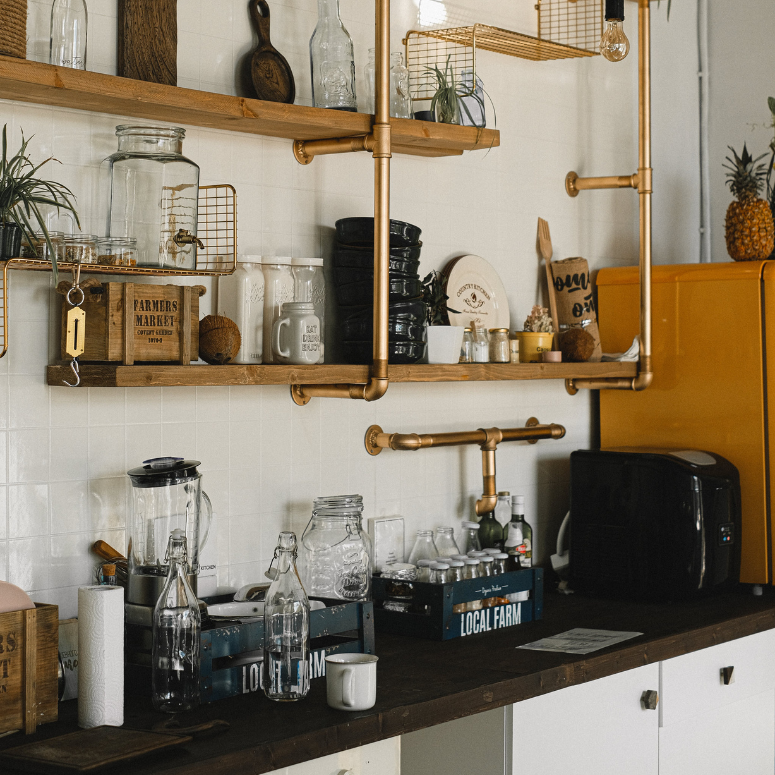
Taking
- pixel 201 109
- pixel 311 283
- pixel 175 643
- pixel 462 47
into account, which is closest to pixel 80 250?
pixel 201 109

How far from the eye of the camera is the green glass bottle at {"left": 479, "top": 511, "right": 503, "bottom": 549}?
2877 mm

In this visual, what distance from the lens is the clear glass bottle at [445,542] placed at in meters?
2.73

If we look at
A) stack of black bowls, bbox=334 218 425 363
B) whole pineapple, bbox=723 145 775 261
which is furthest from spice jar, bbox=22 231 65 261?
whole pineapple, bbox=723 145 775 261

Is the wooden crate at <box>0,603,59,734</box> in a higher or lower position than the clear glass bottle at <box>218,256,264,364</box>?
lower

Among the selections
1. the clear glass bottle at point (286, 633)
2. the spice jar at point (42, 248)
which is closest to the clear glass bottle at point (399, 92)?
the spice jar at point (42, 248)

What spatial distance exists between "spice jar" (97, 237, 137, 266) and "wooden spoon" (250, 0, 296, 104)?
1.68 feet

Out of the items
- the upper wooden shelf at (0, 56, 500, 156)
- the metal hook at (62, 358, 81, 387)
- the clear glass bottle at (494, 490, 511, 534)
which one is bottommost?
the clear glass bottle at (494, 490, 511, 534)

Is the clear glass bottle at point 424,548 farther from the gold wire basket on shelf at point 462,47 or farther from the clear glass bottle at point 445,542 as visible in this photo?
the gold wire basket on shelf at point 462,47

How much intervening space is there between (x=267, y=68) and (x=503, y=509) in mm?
1333

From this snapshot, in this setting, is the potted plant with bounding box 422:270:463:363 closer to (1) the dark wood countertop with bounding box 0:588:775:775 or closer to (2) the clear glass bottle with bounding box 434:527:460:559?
(2) the clear glass bottle with bounding box 434:527:460:559

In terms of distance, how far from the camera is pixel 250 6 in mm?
2402

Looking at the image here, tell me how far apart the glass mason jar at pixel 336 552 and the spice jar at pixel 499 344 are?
0.61m

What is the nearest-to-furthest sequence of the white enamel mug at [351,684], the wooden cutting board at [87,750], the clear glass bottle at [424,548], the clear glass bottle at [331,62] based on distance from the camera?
the wooden cutting board at [87,750]
the white enamel mug at [351,684]
the clear glass bottle at [331,62]
the clear glass bottle at [424,548]

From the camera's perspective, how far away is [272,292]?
2.38 meters
